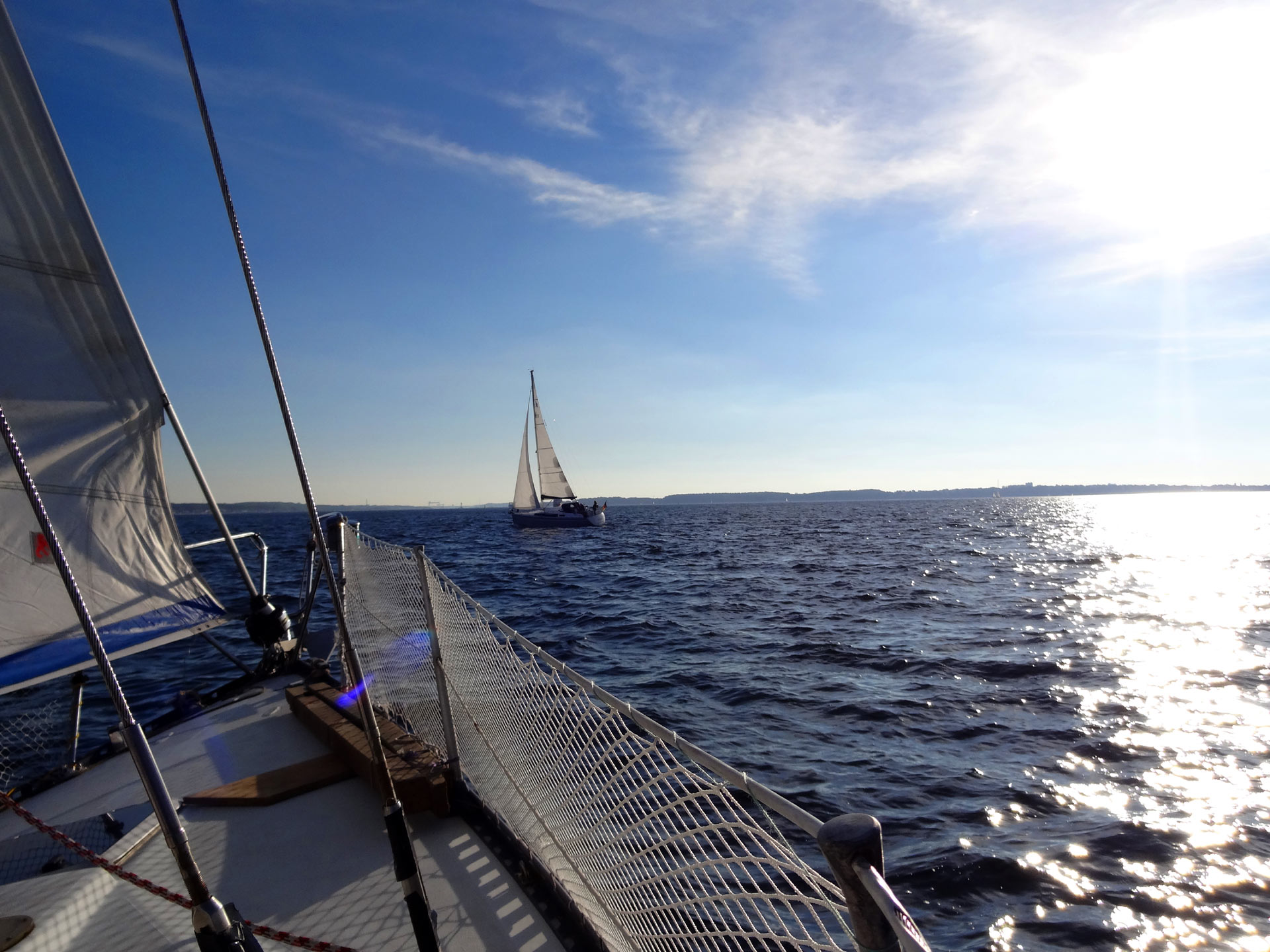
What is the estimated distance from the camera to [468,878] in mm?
3162

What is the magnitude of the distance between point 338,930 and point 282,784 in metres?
1.49

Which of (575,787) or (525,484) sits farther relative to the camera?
(525,484)

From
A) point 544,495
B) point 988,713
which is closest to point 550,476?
point 544,495

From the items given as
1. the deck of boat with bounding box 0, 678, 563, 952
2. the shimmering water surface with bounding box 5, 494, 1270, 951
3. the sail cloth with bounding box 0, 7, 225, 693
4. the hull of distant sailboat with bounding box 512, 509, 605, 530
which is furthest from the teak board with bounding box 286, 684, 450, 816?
the hull of distant sailboat with bounding box 512, 509, 605, 530

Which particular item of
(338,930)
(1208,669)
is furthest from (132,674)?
(1208,669)

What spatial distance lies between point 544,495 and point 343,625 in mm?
64297

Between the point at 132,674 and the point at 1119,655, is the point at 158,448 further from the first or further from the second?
the point at 1119,655

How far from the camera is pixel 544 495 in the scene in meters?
66.0

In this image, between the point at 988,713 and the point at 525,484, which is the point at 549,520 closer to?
the point at 525,484

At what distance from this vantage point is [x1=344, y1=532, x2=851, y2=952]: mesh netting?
2125 mm

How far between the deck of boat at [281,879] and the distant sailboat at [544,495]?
60.0 m

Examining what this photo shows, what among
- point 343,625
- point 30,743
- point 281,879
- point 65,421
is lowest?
point 30,743

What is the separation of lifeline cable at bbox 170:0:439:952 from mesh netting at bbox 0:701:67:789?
20.0ft

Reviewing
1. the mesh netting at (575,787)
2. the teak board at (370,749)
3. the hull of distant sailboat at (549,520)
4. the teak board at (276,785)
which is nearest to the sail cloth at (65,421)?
the teak board at (276,785)
